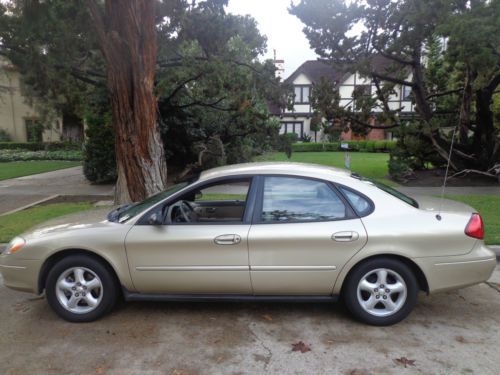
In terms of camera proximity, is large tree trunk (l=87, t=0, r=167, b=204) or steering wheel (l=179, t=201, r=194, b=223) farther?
large tree trunk (l=87, t=0, r=167, b=204)

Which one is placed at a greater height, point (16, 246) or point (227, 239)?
point (227, 239)

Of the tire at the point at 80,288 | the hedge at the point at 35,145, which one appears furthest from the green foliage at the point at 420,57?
the hedge at the point at 35,145

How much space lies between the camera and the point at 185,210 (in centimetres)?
397

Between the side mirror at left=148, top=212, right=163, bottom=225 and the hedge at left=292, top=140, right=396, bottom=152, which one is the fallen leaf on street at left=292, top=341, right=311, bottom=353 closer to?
the side mirror at left=148, top=212, right=163, bottom=225

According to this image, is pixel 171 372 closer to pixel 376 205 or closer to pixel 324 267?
pixel 324 267

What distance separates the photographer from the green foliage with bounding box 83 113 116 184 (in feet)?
45.2

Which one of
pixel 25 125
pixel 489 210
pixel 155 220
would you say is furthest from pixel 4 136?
pixel 489 210

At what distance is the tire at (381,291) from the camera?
11.9 ft

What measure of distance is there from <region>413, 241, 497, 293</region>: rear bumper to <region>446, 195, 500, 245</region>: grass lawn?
2.62 m

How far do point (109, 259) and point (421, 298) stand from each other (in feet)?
10.6

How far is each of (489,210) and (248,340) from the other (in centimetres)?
710

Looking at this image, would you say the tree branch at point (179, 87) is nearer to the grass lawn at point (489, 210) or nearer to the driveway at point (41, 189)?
the driveway at point (41, 189)

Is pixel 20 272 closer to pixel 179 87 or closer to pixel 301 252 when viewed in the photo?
pixel 301 252

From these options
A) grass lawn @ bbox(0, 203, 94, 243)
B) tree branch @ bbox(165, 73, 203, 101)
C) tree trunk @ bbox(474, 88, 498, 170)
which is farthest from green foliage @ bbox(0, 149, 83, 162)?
tree trunk @ bbox(474, 88, 498, 170)
